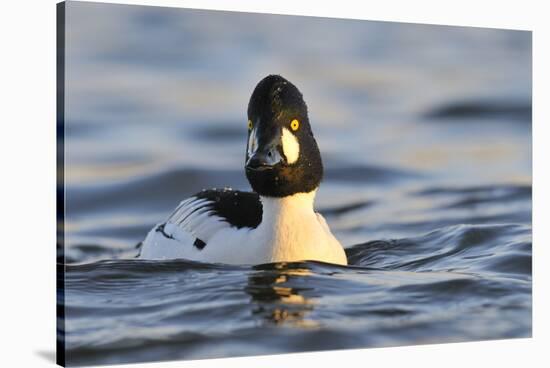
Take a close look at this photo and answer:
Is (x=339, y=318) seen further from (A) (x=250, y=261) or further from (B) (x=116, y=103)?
(B) (x=116, y=103)

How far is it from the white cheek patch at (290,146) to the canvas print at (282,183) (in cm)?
2

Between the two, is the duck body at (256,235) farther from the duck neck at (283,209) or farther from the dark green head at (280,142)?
the dark green head at (280,142)

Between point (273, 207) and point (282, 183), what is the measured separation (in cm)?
20

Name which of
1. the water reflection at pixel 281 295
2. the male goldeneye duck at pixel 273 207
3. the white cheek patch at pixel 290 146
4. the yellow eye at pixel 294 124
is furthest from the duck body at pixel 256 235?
the yellow eye at pixel 294 124

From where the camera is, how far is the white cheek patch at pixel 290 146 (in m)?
9.14

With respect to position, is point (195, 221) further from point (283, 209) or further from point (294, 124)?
point (294, 124)

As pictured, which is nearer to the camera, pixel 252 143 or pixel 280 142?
pixel 252 143

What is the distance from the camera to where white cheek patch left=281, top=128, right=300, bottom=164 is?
9141 millimetres

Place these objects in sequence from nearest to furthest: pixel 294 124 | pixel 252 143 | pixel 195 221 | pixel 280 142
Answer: pixel 252 143 < pixel 280 142 < pixel 294 124 < pixel 195 221

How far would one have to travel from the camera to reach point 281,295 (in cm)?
902

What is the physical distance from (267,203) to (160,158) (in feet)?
3.77

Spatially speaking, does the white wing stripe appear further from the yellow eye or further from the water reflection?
the yellow eye

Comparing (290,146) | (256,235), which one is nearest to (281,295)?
(256,235)

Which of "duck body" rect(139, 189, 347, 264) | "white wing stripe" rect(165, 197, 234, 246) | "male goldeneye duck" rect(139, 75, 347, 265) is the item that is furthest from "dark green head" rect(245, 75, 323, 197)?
"white wing stripe" rect(165, 197, 234, 246)
